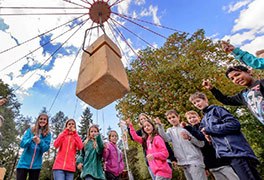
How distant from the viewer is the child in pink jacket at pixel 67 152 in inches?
144

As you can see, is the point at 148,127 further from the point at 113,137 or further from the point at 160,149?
the point at 113,137

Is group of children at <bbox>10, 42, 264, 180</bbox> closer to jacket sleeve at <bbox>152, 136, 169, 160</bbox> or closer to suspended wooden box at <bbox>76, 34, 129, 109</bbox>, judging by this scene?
jacket sleeve at <bbox>152, 136, 169, 160</bbox>

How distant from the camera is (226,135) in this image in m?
2.80

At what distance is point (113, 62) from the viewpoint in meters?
1.66

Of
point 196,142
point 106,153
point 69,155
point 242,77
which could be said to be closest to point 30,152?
point 69,155

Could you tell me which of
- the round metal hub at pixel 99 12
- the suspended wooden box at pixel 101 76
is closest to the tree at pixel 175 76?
the round metal hub at pixel 99 12

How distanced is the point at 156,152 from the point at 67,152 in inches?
61.0

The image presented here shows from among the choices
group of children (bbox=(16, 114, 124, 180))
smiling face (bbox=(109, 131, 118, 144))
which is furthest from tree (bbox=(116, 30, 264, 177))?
group of children (bbox=(16, 114, 124, 180))

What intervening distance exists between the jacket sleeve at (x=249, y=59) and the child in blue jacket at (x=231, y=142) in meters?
0.79

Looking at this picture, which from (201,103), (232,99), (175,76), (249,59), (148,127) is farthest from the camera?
(175,76)

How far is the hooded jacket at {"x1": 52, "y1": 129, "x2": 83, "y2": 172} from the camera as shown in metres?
3.71

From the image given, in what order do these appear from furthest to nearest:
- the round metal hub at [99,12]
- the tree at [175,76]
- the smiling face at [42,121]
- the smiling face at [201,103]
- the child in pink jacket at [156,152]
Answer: the tree at [175,76] < the smiling face at [42,121] < the child in pink jacket at [156,152] < the smiling face at [201,103] < the round metal hub at [99,12]

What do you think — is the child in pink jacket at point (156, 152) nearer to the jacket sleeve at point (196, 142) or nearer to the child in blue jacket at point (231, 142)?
the jacket sleeve at point (196, 142)

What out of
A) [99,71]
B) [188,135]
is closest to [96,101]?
[99,71]
